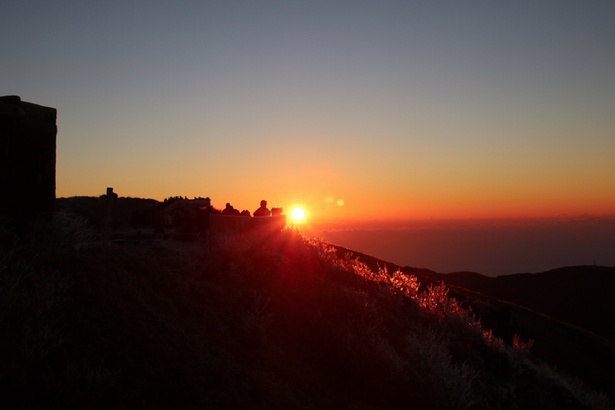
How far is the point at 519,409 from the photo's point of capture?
1402cm

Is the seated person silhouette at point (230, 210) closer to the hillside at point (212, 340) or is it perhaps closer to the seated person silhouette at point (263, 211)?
the seated person silhouette at point (263, 211)

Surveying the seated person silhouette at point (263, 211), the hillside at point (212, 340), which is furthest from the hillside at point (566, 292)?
the hillside at point (212, 340)

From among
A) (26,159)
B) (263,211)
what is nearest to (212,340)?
(26,159)

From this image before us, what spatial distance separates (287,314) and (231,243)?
4.10m

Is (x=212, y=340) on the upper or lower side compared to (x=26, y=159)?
lower

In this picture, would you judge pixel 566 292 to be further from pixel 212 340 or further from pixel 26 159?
pixel 26 159

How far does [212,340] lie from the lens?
1030cm

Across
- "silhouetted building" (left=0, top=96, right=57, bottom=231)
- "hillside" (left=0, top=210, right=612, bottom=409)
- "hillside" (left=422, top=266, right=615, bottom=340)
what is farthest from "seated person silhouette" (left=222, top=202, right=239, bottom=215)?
"hillside" (left=422, top=266, right=615, bottom=340)

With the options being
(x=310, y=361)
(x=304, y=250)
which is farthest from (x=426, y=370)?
(x=304, y=250)

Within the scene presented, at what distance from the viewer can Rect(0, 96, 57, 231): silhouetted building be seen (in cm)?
1095

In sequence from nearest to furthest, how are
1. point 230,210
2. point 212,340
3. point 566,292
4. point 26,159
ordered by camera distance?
point 212,340
point 26,159
point 230,210
point 566,292

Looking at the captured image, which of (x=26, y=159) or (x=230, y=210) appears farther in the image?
(x=230, y=210)

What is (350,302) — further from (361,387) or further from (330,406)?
(330,406)

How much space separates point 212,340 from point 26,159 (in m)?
5.47
